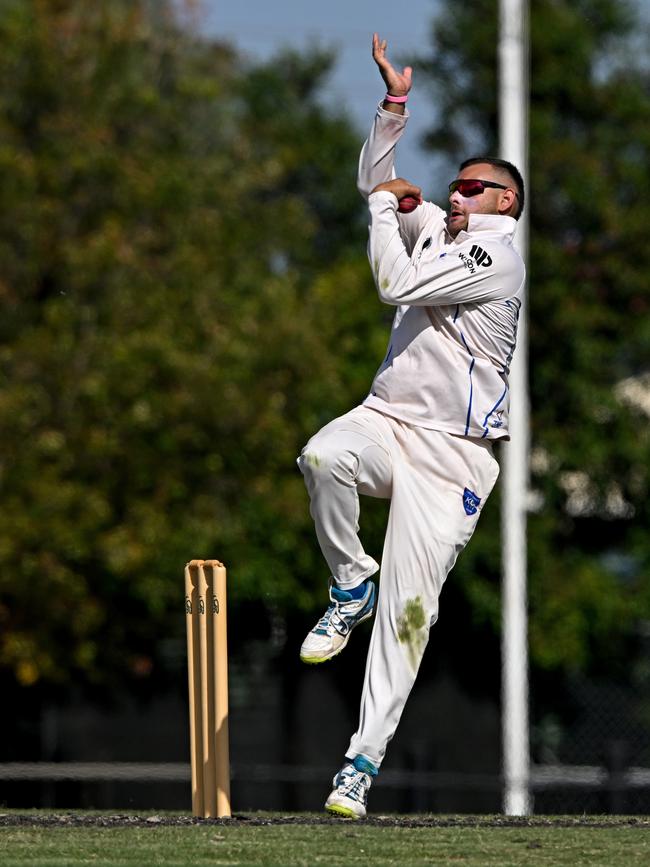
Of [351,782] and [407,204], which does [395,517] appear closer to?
[351,782]

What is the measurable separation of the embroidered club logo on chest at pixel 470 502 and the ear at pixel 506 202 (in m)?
1.04

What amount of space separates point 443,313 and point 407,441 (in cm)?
47

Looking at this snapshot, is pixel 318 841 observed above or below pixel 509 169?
below

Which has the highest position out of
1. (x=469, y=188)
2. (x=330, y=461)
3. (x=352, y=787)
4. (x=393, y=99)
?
(x=393, y=99)

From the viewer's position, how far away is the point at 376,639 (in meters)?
6.47

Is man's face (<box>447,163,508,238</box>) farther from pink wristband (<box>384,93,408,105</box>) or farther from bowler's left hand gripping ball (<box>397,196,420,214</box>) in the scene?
pink wristband (<box>384,93,408,105</box>)

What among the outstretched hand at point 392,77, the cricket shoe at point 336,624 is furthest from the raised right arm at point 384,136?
the cricket shoe at point 336,624

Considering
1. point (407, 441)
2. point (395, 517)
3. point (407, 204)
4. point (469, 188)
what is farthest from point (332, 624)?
point (469, 188)

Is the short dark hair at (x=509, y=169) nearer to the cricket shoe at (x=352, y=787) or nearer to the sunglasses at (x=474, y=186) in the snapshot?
the sunglasses at (x=474, y=186)

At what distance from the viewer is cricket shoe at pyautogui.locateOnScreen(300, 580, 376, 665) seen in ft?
21.0

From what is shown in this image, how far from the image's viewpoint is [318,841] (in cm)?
569

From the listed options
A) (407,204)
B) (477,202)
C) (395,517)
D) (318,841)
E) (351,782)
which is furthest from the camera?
(477,202)

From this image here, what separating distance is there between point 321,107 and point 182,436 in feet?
36.3

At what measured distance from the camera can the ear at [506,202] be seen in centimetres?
676
